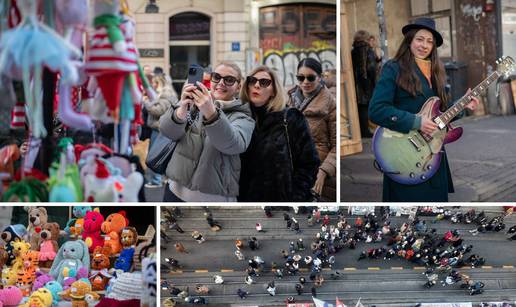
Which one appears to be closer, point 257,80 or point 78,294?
point 257,80

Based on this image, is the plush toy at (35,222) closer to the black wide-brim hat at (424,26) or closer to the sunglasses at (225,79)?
the sunglasses at (225,79)

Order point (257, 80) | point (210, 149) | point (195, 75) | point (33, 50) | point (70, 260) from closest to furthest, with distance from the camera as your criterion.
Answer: point (33, 50), point (195, 75), point (210, 149), point (257, 80), point (70, 260)

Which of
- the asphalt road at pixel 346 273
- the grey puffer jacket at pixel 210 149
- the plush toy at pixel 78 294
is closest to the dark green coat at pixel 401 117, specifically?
the asphalt road at pixel 346 273

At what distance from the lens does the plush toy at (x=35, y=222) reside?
12.1ft

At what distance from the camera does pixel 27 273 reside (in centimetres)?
428

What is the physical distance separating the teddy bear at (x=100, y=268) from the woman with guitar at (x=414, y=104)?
6.00 ft

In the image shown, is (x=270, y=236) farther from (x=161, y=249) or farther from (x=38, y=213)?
(x=38, y=213)

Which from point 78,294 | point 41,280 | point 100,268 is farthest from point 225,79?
point 41,280

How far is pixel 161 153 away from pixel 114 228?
0.82 metres

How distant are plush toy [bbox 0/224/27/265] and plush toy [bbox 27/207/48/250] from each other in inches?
1.8

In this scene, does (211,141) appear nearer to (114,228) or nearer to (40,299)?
(114,228)

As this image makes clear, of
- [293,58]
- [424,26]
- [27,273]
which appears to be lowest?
[27,273]

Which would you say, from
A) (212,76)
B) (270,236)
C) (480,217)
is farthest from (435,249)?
(212,76)

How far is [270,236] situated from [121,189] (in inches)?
67.4
